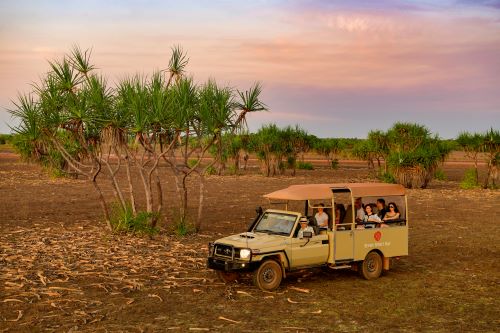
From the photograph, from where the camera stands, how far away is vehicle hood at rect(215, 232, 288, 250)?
12.3 meters

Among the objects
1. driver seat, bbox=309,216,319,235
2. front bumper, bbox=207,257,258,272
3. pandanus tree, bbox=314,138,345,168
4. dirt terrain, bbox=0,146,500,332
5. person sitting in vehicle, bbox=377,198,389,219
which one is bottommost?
dirt terrain, bbox=0,146,500,332

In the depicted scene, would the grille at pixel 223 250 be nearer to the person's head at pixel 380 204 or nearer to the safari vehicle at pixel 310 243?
the safari vehicle at pixel 310 243

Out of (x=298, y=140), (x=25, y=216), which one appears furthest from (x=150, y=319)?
(x=298, y=140)

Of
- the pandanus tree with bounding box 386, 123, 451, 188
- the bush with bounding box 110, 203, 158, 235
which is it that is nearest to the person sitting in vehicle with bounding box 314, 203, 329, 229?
the bush with bounding box 110, 203, 158, 235

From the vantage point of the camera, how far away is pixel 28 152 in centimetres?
5150

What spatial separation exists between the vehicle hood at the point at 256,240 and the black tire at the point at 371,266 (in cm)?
242

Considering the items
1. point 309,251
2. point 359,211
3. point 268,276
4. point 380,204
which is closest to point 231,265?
point 268,276

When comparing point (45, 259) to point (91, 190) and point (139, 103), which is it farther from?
point (91, 190)

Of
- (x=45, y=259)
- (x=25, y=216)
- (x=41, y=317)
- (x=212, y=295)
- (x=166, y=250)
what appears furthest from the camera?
(x=25, y=216)

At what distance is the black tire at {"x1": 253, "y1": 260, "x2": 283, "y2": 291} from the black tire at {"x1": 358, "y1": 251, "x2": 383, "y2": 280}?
7.88 ft

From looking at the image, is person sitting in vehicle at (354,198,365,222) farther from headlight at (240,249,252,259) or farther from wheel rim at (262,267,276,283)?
headlight at (240,249,252,259)

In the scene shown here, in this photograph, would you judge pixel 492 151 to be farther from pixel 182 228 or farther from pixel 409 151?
pixel 182 228

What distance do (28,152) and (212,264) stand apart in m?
43.0

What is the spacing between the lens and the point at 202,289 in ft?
41.9
